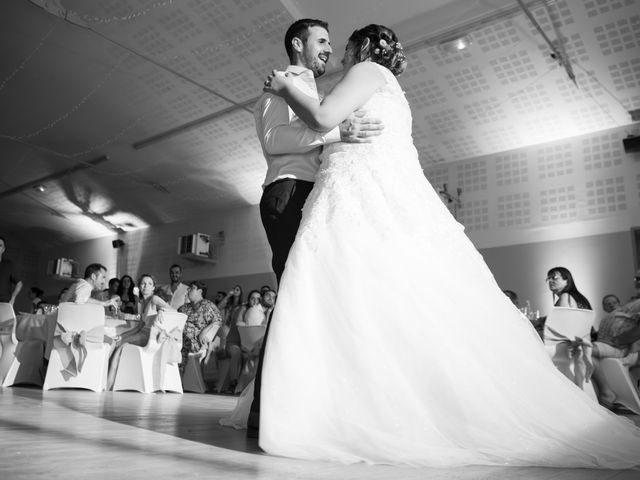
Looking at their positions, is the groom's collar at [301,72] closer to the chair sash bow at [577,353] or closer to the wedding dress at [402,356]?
the wedding dress at [402,356]

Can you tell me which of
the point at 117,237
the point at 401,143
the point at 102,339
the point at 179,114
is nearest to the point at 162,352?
the point at 102,339

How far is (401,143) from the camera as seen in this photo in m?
1.87

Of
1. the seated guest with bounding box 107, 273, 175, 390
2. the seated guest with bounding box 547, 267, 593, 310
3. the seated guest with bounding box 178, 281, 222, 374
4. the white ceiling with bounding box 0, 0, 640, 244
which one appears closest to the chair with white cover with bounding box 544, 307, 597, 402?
the seated guest with bounding box 547, 267, 593, 310

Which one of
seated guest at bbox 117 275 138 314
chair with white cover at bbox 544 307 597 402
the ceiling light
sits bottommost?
chair with white cover at bbox 544 307 597 402

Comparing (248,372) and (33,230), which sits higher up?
(33,230)

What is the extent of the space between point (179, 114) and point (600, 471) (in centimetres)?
834

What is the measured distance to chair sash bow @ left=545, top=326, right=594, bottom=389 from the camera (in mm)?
3812

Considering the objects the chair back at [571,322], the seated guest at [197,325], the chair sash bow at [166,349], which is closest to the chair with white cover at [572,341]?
the chair back at [571,322]

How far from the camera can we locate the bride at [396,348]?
4.32ft

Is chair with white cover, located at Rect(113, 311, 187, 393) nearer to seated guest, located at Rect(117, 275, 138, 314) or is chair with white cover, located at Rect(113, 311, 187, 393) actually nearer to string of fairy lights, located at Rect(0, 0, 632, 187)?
seated guest, located at Rect(117, 275, 138, 314)

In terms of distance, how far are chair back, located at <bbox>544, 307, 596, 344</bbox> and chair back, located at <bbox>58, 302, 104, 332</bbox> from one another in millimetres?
3467

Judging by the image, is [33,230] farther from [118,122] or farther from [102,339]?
[102,339]

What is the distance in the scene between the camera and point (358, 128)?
1783 mm

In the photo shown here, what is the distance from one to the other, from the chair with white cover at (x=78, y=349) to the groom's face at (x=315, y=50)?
319cm
